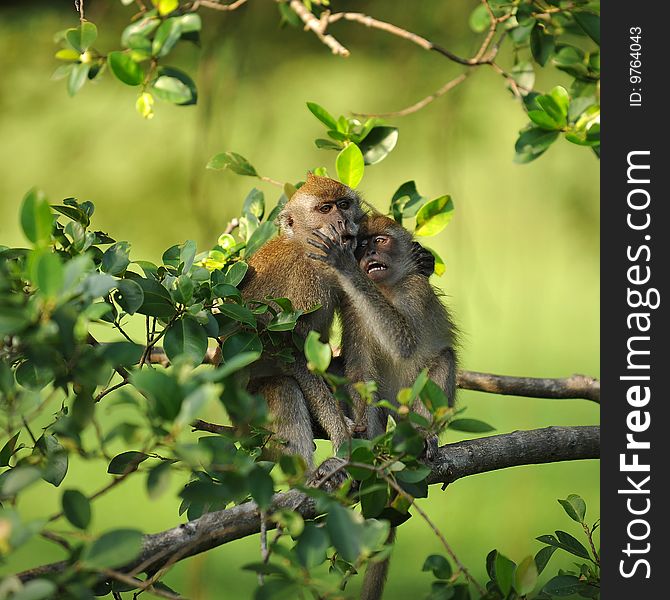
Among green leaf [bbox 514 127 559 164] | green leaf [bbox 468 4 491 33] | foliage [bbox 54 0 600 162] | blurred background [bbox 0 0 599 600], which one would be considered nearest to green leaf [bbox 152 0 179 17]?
foliage [bbox 54 0 600 162]

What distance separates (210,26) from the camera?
503cm

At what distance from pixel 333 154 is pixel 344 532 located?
3880mm

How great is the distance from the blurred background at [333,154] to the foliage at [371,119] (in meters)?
1.56

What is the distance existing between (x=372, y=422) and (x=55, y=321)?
1574 mm

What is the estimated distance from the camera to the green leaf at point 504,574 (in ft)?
5.77

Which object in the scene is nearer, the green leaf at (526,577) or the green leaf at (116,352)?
the green leaf at (116,352)

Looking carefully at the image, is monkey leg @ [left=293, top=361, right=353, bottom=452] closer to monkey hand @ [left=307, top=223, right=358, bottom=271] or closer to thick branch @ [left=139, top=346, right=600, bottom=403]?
monkey hand @ [left=307, top=223, right=358, bottom=271]

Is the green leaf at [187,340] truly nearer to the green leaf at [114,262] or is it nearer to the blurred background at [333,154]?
the green leaf at [114,262]

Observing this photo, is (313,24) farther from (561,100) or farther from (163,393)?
(163,393)

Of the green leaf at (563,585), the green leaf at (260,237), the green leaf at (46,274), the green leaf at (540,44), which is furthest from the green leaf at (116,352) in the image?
the green leaf at (540,44)

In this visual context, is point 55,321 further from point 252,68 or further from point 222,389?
point 252,68

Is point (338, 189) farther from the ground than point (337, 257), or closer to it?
farther from the ground

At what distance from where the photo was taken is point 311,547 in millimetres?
1356

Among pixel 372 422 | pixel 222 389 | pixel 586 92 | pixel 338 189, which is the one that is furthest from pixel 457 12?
pixel 222 389
